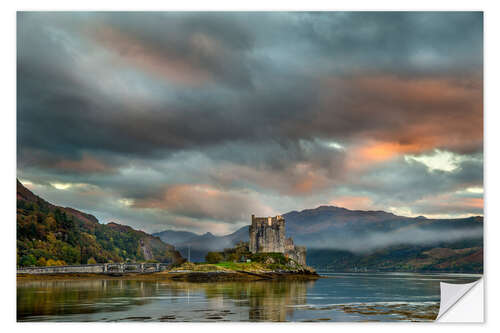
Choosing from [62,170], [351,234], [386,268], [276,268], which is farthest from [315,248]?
[62,170]

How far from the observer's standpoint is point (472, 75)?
19.4m

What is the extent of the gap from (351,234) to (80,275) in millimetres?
97424

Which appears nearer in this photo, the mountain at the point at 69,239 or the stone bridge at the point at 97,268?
the mountain at the point at 69,239

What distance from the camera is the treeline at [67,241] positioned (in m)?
48.2

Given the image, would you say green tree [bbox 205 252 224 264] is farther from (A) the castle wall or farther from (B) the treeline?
(A) the castle wall

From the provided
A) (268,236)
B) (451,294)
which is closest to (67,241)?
(268,236)

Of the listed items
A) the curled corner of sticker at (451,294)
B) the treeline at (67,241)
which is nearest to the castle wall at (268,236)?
the treeline at (67,241)
